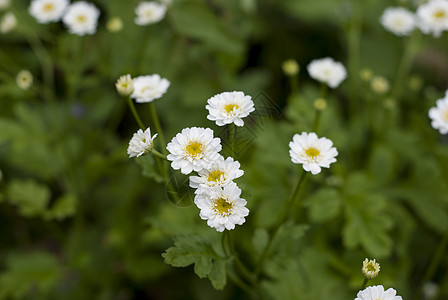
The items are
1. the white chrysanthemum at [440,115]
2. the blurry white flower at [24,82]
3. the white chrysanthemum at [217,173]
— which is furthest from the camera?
the blurry white flower at [24,82]

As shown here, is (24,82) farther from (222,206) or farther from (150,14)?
(222,206)

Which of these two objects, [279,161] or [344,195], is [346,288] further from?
[279,161]

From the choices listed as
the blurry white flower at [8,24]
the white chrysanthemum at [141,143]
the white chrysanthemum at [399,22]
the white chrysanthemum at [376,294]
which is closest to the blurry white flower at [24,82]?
the blurry white flower at [8,24]

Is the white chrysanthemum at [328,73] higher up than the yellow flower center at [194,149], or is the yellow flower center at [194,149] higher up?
the white chrysanthemum at [328,73]

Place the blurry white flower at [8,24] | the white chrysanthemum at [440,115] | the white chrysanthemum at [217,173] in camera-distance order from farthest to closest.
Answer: the blurry white flower at [8,24]
the white chrysanthemum at [440,115]
the white chrysanthemum at [217,173]

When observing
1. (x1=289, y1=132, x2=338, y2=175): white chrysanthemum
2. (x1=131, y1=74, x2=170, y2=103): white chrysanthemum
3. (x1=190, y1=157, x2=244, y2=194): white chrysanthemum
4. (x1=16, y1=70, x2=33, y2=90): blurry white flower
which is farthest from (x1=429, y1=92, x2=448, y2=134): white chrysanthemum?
(x1=16, y1=70, x2=33, y2=90): blurry white flower

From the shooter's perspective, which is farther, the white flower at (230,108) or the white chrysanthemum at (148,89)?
the white chrysanthemum at (148,89)

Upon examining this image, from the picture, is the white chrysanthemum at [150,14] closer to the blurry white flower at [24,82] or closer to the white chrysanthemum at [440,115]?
the blurry white flower at [24,82]

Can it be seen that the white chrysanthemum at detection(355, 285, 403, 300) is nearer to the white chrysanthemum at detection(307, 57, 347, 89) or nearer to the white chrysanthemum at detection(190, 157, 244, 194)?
the white chrysanthemum at detection(190, 157, 244, 194)
